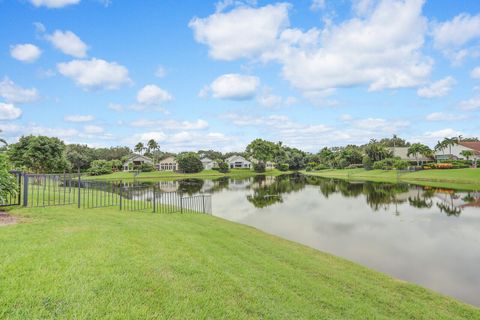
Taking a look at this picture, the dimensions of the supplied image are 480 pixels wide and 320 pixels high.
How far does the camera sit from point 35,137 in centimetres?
4231

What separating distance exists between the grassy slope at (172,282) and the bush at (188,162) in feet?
227

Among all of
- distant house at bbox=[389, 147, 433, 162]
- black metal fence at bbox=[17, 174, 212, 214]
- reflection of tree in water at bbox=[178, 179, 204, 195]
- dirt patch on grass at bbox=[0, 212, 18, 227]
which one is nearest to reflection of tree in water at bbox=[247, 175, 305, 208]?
black metal fence at bbox=[17, 174, 212, 214]

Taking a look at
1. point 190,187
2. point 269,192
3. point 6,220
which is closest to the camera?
point 6,220

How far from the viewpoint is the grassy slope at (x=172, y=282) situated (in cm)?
380

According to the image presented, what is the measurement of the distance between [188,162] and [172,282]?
73585 millimetres

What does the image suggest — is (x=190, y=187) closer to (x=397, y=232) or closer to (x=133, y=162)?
(x=397, y=232)

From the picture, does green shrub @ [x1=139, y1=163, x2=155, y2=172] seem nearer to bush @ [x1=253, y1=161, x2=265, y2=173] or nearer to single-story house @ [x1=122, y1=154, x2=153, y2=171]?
single-story house @ [x1=122, y1=154, x2=153, y2=171]

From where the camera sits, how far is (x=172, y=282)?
15.7 ft

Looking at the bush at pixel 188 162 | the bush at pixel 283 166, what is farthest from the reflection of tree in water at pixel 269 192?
the bush at pixel 283 166

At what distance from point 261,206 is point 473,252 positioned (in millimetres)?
13872

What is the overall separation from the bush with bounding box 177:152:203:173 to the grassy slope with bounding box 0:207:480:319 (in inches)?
2720

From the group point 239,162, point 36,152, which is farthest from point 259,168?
point 36,152

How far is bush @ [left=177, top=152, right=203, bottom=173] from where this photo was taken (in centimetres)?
7725

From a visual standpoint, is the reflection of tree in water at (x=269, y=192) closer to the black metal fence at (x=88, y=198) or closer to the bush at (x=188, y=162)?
Answer: the black metal fence at (x=88, y=198)
